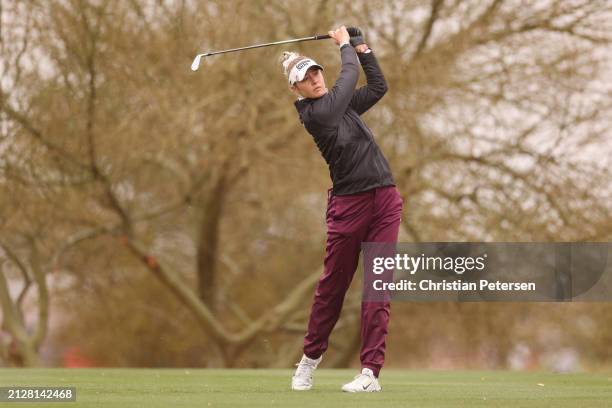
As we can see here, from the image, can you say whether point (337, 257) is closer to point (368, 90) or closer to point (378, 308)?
point (378, 308)

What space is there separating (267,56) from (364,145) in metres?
9.64

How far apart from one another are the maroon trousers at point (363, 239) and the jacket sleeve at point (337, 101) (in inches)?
18.0

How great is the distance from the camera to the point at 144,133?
14602mm

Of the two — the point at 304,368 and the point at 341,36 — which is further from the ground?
the point at 341,36

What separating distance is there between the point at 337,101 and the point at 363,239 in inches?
31.3

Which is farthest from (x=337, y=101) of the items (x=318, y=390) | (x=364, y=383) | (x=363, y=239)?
(x=318, y=390)

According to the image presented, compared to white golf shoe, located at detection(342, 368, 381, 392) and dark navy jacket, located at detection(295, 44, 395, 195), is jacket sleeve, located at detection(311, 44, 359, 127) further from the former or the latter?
white golf shoe, located at detection(342, 368, 381, 392)

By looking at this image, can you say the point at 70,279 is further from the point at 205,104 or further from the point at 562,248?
the point at 562,248

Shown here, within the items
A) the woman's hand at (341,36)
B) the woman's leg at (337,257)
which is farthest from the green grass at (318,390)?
the woman's hand at (341,36)

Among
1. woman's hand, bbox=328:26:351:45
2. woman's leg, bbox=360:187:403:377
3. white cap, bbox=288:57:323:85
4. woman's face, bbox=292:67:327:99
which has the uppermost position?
woman's hand, bbox=328:26:351:45

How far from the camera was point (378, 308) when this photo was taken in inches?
239

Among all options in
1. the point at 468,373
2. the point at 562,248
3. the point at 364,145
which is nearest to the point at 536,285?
the point at 562,248

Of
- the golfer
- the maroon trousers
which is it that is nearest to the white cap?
the golfer

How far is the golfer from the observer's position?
6.00 metres
